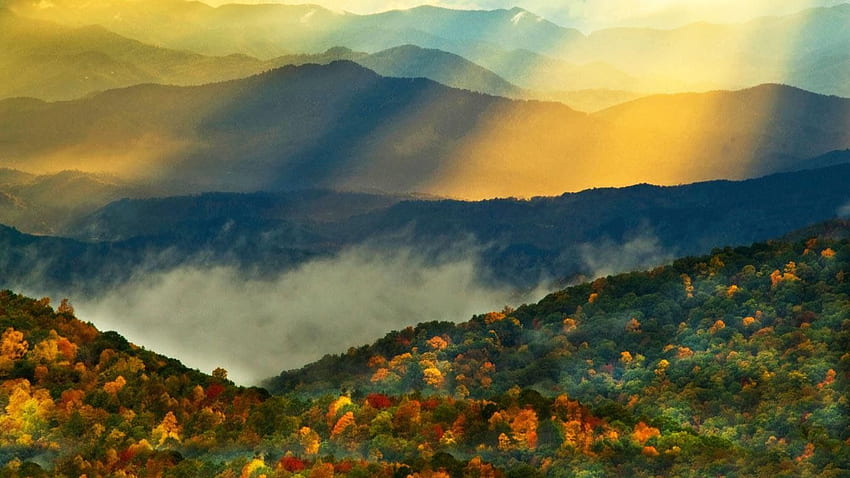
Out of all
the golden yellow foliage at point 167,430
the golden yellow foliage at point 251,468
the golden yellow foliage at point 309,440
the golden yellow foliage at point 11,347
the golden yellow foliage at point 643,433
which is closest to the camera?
the golden yellow foliage at point 251,468

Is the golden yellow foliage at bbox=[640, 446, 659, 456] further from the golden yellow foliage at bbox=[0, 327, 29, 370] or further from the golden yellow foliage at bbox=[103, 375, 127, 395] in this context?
the golden yellow foliage at bbox=[0, 327, 29, 370]

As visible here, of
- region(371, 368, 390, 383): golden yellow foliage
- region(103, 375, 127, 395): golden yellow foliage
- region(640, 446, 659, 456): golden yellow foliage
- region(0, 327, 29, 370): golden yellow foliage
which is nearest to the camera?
region(640, 446, 659, 456): golden yellow foliage

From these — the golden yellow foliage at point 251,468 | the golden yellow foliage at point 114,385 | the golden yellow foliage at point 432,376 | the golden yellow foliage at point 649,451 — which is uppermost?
the golden yellow foliage at point 114,385

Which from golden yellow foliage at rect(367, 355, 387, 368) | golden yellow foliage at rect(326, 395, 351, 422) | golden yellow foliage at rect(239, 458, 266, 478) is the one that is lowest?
golden yellow foliage at rect(239, 458, 266, 478)

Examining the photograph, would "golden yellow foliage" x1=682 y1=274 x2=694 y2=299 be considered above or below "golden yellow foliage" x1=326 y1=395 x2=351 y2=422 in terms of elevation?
above

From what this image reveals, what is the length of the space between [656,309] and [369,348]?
33.1 metres

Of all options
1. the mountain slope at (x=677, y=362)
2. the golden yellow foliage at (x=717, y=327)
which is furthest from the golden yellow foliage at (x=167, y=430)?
the golden yellow foliage at (x=717, y=327)

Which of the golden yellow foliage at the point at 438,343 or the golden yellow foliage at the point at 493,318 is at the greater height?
the golden yellow foliage at the point at 493,318

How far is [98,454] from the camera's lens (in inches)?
2982

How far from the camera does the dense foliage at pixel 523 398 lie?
74.4 meters

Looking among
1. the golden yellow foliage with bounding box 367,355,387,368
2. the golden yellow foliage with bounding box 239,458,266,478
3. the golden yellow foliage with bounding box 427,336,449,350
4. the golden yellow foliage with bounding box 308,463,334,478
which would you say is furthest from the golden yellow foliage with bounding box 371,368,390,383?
the golden yellow foliage with bounding box 308,463,334,478

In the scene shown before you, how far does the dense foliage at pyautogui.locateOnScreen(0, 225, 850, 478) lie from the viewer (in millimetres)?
Answer: 74438

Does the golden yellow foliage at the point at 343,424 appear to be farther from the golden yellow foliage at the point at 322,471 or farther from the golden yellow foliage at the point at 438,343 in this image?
the golden yellow foliage at the point at 438,343

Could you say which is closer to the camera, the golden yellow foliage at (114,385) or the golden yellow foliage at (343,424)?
the golden yellow foliage at (343,424)
